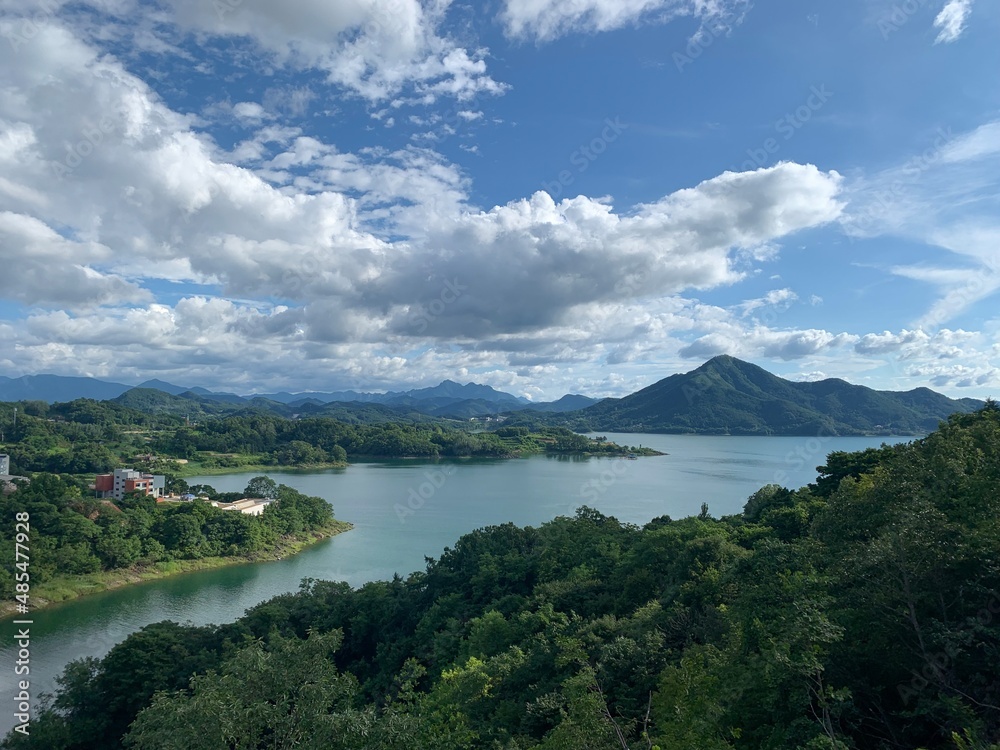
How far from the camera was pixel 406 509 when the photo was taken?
104 feet

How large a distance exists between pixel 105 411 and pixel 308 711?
76.4 m

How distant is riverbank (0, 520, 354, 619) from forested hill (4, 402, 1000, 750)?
28.5ft

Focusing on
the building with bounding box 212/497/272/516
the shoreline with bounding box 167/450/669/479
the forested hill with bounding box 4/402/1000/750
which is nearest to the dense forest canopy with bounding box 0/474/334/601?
the building with bounding box 212/497/272/516

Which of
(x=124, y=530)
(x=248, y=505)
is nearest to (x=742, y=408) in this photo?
(x=248, y=505)

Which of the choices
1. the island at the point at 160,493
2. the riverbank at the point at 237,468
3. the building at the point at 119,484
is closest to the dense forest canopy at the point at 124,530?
the island at the point at 160,493

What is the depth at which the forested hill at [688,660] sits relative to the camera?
392 centimetres

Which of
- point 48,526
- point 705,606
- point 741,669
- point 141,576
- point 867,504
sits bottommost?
point 141,576

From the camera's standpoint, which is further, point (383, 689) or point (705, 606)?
point (383, 689)

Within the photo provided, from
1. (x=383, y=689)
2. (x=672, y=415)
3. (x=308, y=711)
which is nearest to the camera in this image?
(x=308, y=711)

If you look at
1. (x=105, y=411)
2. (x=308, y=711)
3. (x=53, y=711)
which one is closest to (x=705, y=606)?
(x=308, y=711)

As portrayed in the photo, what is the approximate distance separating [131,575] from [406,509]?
46.9 feet

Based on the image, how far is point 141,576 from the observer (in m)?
19.5

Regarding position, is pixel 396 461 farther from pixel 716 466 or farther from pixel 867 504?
pixel 867 504

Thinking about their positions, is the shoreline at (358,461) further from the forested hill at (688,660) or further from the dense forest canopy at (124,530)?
the forested hill at (688,660)
